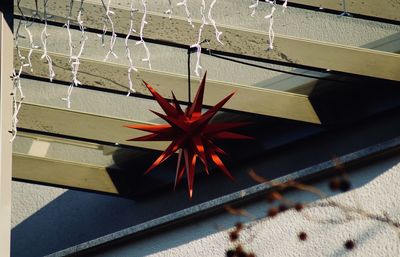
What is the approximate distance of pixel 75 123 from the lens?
16.9 ft

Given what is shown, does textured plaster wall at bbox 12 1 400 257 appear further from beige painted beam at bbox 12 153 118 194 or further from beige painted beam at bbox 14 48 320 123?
beige painted beam at bbox 14 48 320 123

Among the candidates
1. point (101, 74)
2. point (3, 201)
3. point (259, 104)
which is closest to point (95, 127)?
point (101, 74)

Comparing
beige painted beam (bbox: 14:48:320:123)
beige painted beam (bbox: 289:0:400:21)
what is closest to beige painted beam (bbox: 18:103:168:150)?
beige painted beam (bbox: 14:48:320:123)

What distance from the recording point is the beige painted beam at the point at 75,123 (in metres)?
5.10

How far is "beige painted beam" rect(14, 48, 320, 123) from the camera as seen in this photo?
4.84 meters

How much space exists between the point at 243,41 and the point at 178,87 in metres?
0.41

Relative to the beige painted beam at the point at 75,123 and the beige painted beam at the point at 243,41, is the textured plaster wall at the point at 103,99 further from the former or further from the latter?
the beige painted beam at the point at 243,41

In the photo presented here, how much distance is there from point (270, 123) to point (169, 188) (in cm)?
66

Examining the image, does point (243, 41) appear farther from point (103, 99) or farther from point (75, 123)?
point (103, 99)

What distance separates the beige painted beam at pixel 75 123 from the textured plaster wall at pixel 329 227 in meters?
0.68

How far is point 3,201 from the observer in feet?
13.4

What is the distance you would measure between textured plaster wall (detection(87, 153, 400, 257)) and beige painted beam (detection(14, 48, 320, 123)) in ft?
1.61

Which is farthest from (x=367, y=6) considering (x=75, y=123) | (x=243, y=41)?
(x=75, y=123)

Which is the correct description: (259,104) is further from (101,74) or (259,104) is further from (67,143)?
(67,143)
